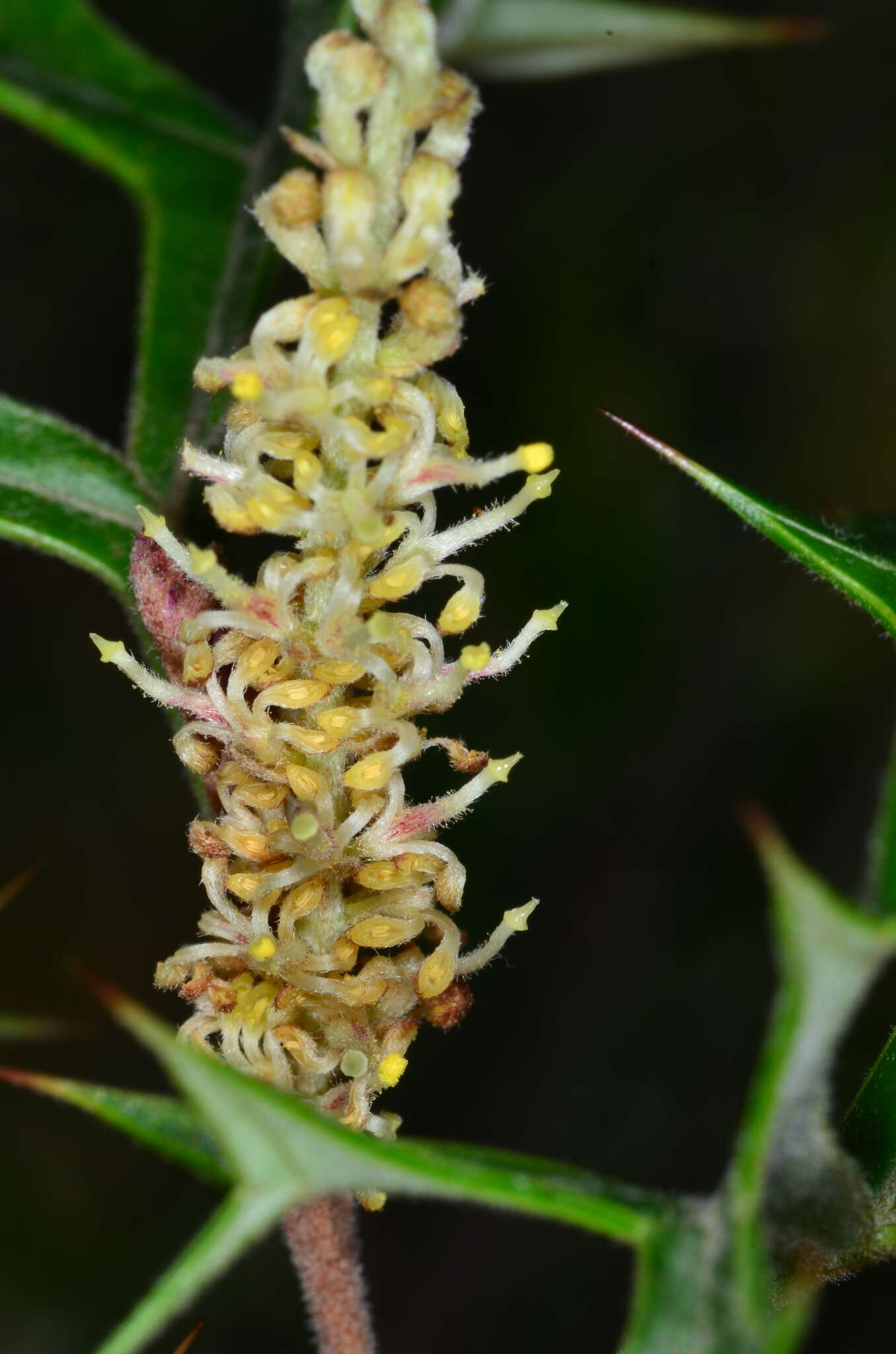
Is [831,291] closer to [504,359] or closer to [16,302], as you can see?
[504,359]

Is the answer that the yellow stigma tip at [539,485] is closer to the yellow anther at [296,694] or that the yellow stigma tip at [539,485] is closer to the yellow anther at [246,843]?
the yellow anther at [296,694]

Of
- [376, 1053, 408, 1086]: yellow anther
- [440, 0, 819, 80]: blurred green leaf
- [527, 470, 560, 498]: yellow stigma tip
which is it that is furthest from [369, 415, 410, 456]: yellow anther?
[440, 0, 819, 80]: blurred green leaf

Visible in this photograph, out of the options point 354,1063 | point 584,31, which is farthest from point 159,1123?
point 584,31

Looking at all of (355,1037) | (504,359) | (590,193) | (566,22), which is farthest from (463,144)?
(590,193)

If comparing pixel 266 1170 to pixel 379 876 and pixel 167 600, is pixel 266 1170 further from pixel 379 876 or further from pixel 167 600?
pixel 167 600

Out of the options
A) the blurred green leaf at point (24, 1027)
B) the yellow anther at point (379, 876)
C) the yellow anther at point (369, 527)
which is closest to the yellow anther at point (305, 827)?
the yellow anther at point (379, 876)
